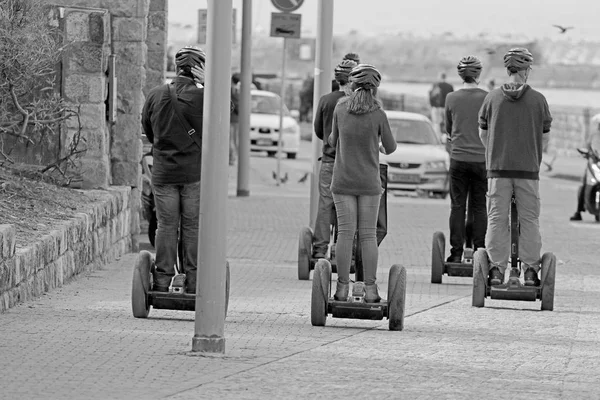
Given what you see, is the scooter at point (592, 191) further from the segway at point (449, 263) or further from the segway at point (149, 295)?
the segway at point (149, 295)

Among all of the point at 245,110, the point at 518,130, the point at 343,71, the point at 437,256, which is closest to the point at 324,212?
the point at 437,256

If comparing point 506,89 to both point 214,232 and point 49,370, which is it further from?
point 49,370

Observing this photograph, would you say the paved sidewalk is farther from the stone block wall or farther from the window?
the window

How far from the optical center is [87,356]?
9.37 meters

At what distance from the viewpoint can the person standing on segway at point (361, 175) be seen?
11.2 m

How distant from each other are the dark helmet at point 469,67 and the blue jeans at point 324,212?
1.50 meters

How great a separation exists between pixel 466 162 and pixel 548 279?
2.12 metres

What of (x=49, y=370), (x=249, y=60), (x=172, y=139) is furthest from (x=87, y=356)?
(x=249, y=60)

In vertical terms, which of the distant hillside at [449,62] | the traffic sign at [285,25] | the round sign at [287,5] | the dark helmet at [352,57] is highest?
the distant hillside at [449,62]

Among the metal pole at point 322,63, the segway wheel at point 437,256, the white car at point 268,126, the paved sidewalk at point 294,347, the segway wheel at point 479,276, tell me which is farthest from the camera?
the white car at point 268,126

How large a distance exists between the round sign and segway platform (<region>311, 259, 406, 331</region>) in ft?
42.7

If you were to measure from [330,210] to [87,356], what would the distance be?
551 cm

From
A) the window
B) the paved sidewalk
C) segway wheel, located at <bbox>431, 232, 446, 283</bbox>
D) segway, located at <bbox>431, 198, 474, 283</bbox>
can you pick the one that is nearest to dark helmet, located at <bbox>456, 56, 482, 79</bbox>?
segway, located at <bbox>431, 198, 474, 283</bbox>

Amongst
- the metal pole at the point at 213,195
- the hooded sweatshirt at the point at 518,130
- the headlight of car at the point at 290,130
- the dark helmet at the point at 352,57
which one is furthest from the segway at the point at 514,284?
the headlight of car at the point at 290,130
